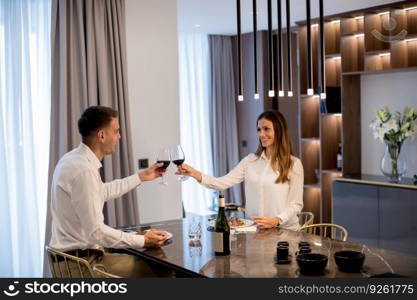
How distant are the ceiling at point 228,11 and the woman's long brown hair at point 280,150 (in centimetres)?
217

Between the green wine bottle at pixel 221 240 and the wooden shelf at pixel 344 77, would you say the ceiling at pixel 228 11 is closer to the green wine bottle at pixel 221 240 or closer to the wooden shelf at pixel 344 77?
the wooden shelf at pixel 344 77

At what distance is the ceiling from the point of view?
5.59 metres

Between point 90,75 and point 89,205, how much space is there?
1.94 m

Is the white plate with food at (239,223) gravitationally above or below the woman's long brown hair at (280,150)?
below

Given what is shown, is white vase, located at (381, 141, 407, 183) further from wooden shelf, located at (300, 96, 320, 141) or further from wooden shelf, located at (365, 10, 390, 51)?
wooden shelf, located at (300, 96, 320, 141)

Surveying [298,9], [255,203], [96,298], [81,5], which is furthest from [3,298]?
[298,9]

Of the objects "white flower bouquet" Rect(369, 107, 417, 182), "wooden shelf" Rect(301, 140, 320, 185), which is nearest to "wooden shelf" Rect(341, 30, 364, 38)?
"white flower bouquet" Rect(369, 107, 417, 182)

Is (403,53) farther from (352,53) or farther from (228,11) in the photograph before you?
(228,11)

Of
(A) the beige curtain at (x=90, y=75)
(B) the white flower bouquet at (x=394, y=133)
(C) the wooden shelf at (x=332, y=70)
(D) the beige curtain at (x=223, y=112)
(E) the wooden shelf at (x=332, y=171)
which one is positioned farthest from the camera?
(D) the beige curtain at (x=223, y=112)

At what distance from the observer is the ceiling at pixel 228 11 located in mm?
5586

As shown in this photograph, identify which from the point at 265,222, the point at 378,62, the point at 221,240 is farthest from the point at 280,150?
the point at 378,62

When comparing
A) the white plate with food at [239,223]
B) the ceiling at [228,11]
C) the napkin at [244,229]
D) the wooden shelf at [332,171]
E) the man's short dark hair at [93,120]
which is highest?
the ceiling at [228,11]

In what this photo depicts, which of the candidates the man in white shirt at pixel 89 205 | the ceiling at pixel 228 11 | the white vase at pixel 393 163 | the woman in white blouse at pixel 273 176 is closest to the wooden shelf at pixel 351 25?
the ceiling at pixel 228 11

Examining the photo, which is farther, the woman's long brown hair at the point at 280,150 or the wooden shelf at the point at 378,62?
the wooden shelf at the point at 378,62
